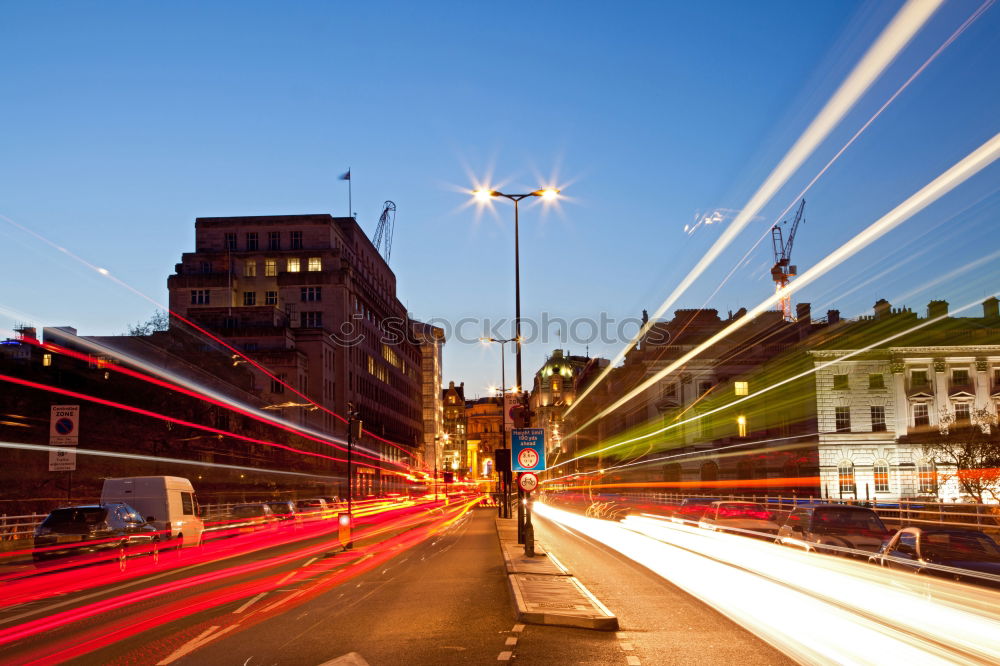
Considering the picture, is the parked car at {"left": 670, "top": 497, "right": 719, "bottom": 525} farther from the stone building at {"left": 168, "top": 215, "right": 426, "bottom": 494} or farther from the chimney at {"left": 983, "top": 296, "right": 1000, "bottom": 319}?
the stone building at {"left": 168, "top": 215, "right": 426, "bottom": 494}

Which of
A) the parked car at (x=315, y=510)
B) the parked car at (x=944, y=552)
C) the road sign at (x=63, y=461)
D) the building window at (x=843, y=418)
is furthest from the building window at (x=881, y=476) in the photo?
the road sign at (x=63, y=461)

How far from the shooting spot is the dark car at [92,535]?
2373cm

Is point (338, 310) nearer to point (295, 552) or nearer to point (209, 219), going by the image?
point (209, 219)

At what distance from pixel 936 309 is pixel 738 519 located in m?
45.6

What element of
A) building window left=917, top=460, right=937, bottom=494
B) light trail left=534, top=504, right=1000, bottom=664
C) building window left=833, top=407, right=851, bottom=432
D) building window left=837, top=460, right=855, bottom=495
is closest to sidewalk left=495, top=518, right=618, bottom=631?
light trail left=534, top=504, right=1000, bottom=664

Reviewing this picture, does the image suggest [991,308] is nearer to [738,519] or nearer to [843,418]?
[843,418]

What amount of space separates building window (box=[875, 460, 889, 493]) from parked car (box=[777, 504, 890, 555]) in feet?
152

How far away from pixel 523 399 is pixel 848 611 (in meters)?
19.3

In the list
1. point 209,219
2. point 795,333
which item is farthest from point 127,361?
point 795,333

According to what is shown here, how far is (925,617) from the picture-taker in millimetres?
11992

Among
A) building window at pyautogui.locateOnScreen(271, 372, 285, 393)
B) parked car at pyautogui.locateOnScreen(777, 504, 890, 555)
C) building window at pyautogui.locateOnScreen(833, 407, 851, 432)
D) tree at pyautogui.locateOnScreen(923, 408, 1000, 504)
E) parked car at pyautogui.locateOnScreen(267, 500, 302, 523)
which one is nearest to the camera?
parked car at pyautogui.locateOnScreen(777, 504, 890, 555)

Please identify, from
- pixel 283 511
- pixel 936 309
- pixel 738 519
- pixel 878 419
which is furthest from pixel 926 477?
pixel 283 511

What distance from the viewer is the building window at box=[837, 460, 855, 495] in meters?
64.3

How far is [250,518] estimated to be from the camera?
4084 cm
